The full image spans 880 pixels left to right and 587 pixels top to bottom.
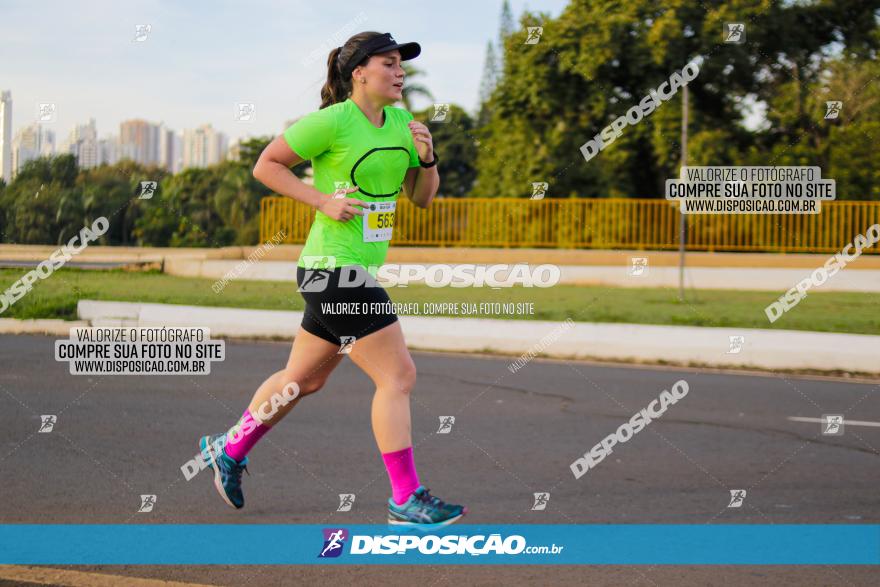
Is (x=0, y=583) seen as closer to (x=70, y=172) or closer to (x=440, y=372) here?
(x=440, y=372)

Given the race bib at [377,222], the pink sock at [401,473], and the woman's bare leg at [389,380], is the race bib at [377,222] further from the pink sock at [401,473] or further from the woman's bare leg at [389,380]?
the pink sock at [401,473]

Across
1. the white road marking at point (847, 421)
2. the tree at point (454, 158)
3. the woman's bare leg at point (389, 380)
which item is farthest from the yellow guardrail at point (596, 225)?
the woman's bare leg at point (389, 380)

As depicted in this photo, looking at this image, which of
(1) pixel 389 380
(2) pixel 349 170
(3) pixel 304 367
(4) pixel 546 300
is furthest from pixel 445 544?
(4) pixel 546 300

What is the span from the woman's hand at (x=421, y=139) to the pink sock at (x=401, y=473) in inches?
47.4

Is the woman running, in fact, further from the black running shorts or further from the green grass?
the green grass

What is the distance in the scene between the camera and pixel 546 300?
17.3 meters

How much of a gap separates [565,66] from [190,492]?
22.4m

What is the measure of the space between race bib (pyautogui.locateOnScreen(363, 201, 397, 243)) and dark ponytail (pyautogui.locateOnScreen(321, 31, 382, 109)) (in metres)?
0.53

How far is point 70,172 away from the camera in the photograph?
12.0 meters

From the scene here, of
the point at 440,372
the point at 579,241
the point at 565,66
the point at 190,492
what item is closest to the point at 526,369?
the point at 440,372

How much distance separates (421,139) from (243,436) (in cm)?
148

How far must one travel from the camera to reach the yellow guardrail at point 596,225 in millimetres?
21766

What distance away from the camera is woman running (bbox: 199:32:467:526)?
13.6 feet

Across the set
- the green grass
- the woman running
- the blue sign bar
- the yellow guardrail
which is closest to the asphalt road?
the blue sign bar
